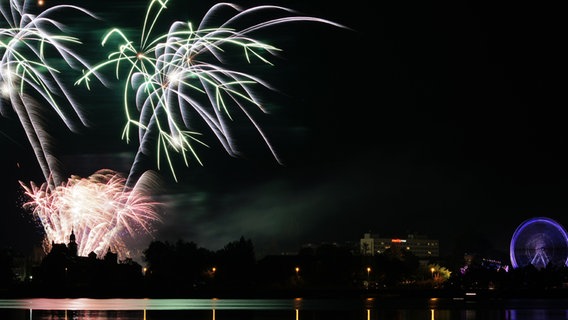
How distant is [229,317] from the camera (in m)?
71.9

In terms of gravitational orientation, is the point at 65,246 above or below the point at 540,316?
above

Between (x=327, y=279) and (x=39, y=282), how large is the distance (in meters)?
51.2

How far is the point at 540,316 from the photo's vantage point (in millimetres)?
73812

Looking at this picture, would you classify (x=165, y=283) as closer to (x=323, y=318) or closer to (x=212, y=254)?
(x=212, y=254)

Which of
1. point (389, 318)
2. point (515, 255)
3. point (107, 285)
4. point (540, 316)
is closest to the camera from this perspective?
point (389, 318)

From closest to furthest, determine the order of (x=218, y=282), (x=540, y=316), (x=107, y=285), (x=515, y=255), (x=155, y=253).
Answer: (x=540, y=316), (x=515, y=255), (x=107, y=285), (x=218, y=282), (x=155, y=253)

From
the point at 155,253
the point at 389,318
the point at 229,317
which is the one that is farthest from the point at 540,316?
the point at 155,253

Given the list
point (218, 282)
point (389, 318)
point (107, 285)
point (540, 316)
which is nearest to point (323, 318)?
point (389, 318)

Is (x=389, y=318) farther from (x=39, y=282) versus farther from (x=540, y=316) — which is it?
(x=39, y=282)

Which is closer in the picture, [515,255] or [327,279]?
[515,255]

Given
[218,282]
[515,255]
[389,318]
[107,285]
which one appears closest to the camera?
[389,318]

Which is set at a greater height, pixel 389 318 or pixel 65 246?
pixel 65 246

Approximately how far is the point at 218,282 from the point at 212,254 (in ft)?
35.3

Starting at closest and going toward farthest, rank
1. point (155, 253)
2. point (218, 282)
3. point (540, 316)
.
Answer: point (540, 316) < point (218, 282) < point (155, 253)
